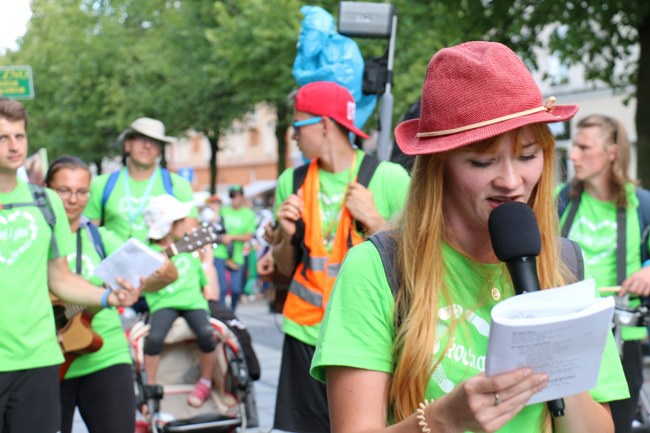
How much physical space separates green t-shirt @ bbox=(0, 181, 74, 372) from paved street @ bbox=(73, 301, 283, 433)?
145 centimetres

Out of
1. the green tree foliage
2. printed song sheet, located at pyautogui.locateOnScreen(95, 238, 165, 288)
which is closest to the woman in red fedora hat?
printed song sheet, located at pyautogui.locateOnScreen(95, 238, 165, 288)

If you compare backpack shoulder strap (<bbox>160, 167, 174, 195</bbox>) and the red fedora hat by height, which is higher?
the red fedora hat

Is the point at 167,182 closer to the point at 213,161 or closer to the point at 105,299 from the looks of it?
the point at 105,299

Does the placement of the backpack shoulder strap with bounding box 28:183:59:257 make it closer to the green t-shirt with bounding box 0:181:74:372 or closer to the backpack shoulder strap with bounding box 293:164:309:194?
the green t-shirt with bounding box 0:181:74:372

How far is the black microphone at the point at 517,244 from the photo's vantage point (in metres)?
2.13

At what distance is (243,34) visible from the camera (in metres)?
25.7

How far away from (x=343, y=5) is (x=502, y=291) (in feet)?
17.5

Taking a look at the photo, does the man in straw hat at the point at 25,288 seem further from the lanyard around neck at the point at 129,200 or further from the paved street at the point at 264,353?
the lanyard around neck at the point at 129,200

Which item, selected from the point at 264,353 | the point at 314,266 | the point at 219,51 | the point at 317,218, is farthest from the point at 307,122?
the point at 219,51

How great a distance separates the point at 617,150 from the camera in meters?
6.30

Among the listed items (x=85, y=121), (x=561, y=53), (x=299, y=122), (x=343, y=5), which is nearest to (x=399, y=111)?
(x=561, y=53)

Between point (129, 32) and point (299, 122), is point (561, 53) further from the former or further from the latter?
point (129, 32)

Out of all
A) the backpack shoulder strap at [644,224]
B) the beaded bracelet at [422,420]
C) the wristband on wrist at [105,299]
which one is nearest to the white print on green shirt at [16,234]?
the wristband on wrist at [105,299]

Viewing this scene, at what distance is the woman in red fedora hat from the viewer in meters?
2.21
